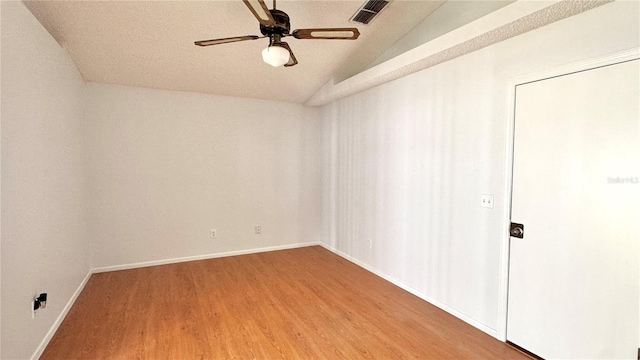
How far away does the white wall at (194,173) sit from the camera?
387 centimetres

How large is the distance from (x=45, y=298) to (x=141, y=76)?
104 inches

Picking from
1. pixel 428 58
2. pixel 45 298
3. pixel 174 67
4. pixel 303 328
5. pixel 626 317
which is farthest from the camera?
pixel 174 67

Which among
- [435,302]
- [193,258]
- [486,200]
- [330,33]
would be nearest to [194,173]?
[193,258]

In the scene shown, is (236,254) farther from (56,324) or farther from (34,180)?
(34,180)

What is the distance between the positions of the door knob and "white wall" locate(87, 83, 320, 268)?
331 cm

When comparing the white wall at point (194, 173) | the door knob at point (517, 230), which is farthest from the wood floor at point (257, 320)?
the door knob at point (517, 230)

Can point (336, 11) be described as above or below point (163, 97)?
above

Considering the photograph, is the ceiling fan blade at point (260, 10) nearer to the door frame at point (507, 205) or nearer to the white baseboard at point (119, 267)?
the door frame at point (507, 205)

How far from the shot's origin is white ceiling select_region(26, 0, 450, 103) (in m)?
2.56

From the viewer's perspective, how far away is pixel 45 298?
7.22ft

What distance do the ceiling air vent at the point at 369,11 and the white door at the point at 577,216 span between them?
1.44 metres

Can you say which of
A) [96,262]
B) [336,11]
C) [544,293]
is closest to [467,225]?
[544,293]

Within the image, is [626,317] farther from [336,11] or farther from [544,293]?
[336,11]

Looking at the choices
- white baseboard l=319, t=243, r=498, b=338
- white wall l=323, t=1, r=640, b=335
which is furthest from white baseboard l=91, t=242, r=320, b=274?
white wall l=323, t=1, r=640, b=335
